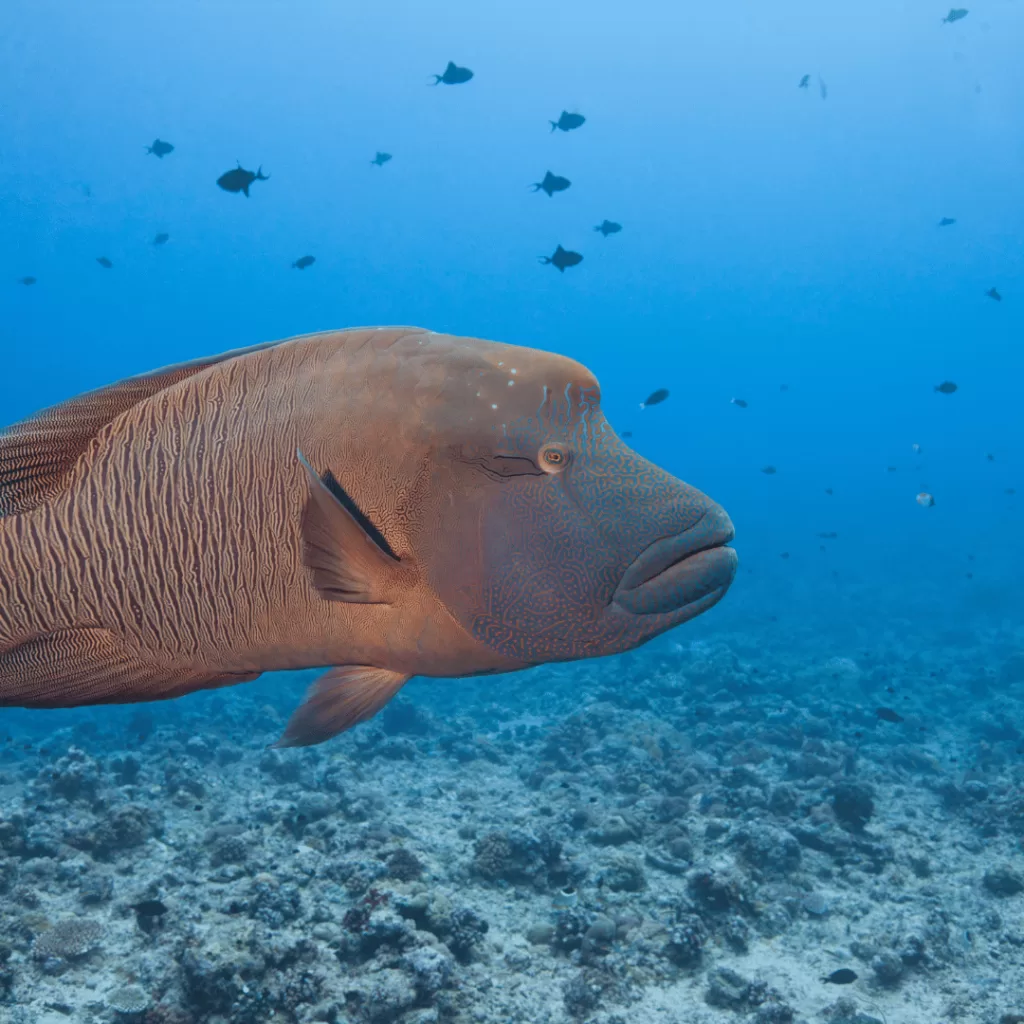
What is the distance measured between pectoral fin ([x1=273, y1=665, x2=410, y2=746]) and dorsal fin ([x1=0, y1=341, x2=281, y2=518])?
0.78m

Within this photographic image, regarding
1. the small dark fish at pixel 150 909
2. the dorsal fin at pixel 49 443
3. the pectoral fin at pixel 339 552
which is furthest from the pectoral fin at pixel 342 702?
the small dark fish at pixel 150 909

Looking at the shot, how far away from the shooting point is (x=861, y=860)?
841 cm

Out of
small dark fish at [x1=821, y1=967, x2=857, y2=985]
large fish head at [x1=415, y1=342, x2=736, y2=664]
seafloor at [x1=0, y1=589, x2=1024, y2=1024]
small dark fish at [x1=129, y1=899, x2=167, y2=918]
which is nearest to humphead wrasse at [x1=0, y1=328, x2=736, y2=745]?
large fish head at [x1=415, y1=342, x2=736, y2=664]

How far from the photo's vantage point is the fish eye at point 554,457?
155cm

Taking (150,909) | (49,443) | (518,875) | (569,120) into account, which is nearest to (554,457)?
(49,443)

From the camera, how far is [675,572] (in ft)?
5.02

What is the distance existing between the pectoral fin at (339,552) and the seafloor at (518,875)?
15.6 ft

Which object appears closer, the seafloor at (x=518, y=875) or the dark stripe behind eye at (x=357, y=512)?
the dark stripe behind eye at (x=357, y=512)

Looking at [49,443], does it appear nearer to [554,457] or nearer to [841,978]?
[554,457]

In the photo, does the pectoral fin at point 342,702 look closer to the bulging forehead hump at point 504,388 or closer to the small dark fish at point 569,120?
the bulging forehead hump at point 504,388

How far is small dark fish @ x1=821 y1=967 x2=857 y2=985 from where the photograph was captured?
6164 millimetres

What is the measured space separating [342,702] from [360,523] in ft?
1.69

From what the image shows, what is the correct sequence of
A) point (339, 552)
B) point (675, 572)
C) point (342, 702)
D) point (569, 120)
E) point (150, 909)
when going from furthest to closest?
point (569, 120) → point (150, 909) → point (342, 702) → point (675, 572) → point (339, 552)

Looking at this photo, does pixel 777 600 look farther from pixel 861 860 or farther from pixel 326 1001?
pixel 326 1001
